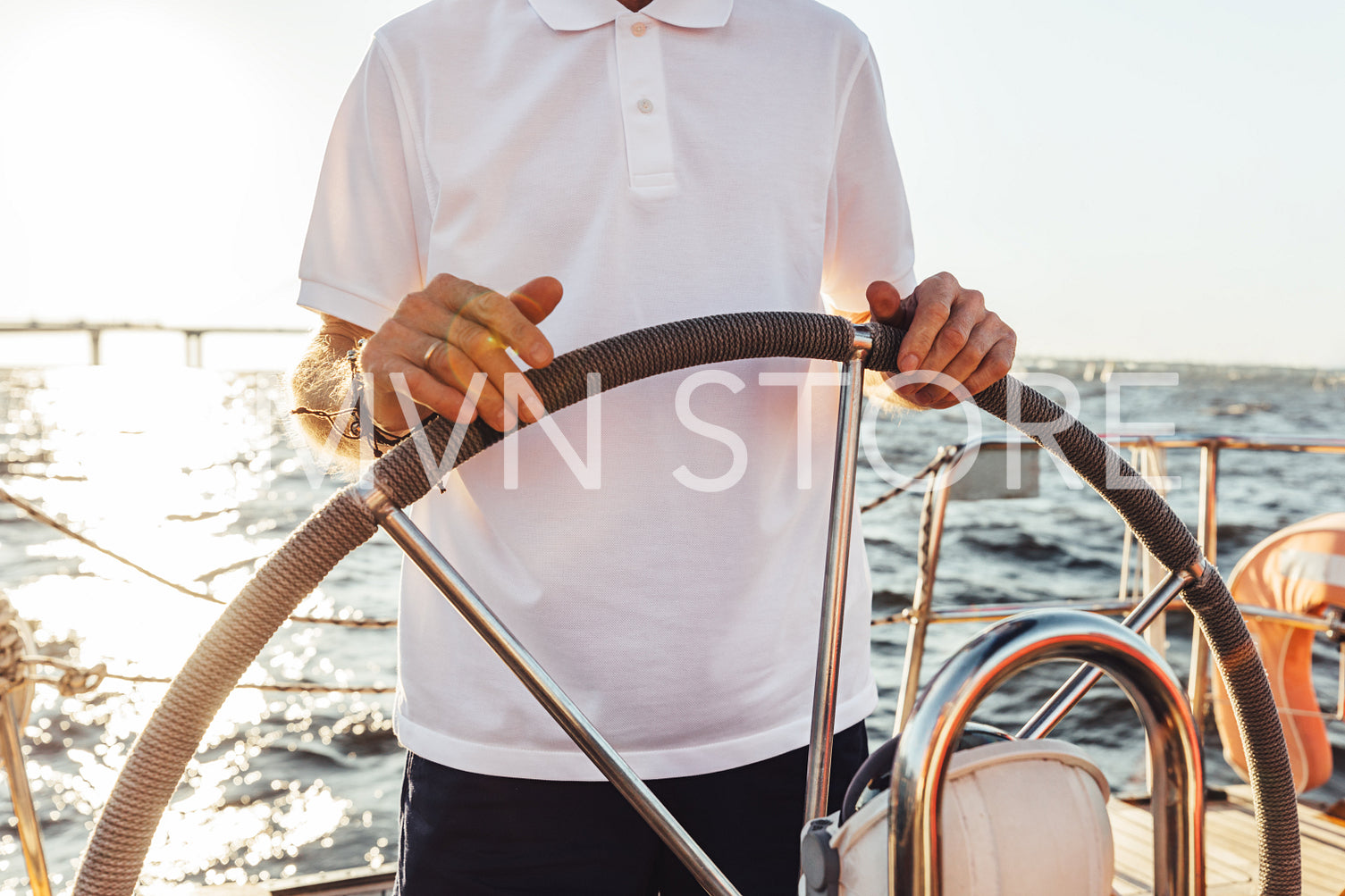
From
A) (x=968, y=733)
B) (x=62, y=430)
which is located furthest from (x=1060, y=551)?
(x=62, y=430)

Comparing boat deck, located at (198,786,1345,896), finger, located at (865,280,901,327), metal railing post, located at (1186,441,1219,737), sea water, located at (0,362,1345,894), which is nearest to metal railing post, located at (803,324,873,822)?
finger, located at (865,280,901,327)

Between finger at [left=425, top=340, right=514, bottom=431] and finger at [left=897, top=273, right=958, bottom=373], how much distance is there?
0.89 feet

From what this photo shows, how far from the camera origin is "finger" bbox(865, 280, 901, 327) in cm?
67

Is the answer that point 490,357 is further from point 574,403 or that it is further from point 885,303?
point 885,303

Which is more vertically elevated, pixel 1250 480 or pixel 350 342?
pixel 350 342

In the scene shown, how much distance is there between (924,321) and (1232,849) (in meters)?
1.87

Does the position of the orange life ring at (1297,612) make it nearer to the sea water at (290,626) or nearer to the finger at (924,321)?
the sea water at (290,626)

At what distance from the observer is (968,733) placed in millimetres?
477

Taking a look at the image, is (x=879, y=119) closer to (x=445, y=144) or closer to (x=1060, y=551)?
(x=445, y=144)

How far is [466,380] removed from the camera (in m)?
0.55

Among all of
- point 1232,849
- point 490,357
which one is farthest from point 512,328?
point 1232,849

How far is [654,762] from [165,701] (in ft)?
1.36

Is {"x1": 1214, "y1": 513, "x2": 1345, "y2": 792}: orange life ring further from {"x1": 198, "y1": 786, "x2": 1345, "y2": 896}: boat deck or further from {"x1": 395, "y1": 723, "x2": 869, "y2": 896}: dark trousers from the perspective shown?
{"x1": 395, "y1": 723, "x2": 869, "y2": 896}: dark trousers

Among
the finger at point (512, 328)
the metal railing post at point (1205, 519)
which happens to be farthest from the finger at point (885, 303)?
the metal railing post at point (1205, 519)
